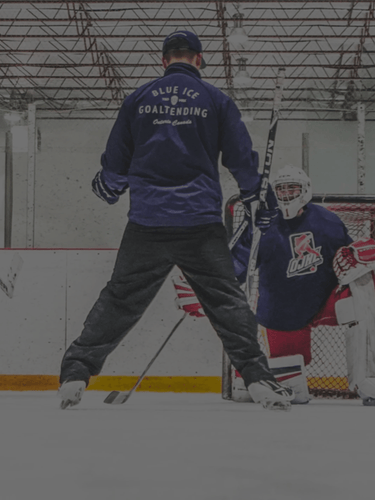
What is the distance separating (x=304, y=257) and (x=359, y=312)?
13.5 inches

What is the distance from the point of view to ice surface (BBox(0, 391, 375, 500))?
2.95ft

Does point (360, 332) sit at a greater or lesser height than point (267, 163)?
lesser

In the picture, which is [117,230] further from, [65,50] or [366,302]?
[366,302]

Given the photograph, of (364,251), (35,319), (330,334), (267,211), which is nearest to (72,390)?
(267,211)

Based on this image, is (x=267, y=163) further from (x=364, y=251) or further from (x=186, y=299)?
(x=186, y=299)

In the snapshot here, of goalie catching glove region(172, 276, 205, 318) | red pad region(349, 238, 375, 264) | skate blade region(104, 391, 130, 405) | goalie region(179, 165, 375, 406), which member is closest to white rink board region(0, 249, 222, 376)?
goalie region(179, 165, 375, 406)

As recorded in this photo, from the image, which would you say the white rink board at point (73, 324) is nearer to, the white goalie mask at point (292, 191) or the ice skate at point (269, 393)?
the white goalie mask at point (292, 191)

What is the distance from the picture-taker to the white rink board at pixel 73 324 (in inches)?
119

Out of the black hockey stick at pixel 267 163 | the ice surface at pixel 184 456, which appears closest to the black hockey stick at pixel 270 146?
the black hockey stick at pixel 267 163

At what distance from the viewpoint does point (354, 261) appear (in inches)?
92.0

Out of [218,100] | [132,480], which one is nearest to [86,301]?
[218,100]

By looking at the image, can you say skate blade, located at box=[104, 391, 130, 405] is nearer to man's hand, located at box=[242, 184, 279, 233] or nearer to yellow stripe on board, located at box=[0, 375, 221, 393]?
yellow stripe on board, located at box=[0, 375, 221, 393]

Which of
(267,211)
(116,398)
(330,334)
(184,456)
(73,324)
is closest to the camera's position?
(184,456)

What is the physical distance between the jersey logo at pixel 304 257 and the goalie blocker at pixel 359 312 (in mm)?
142
